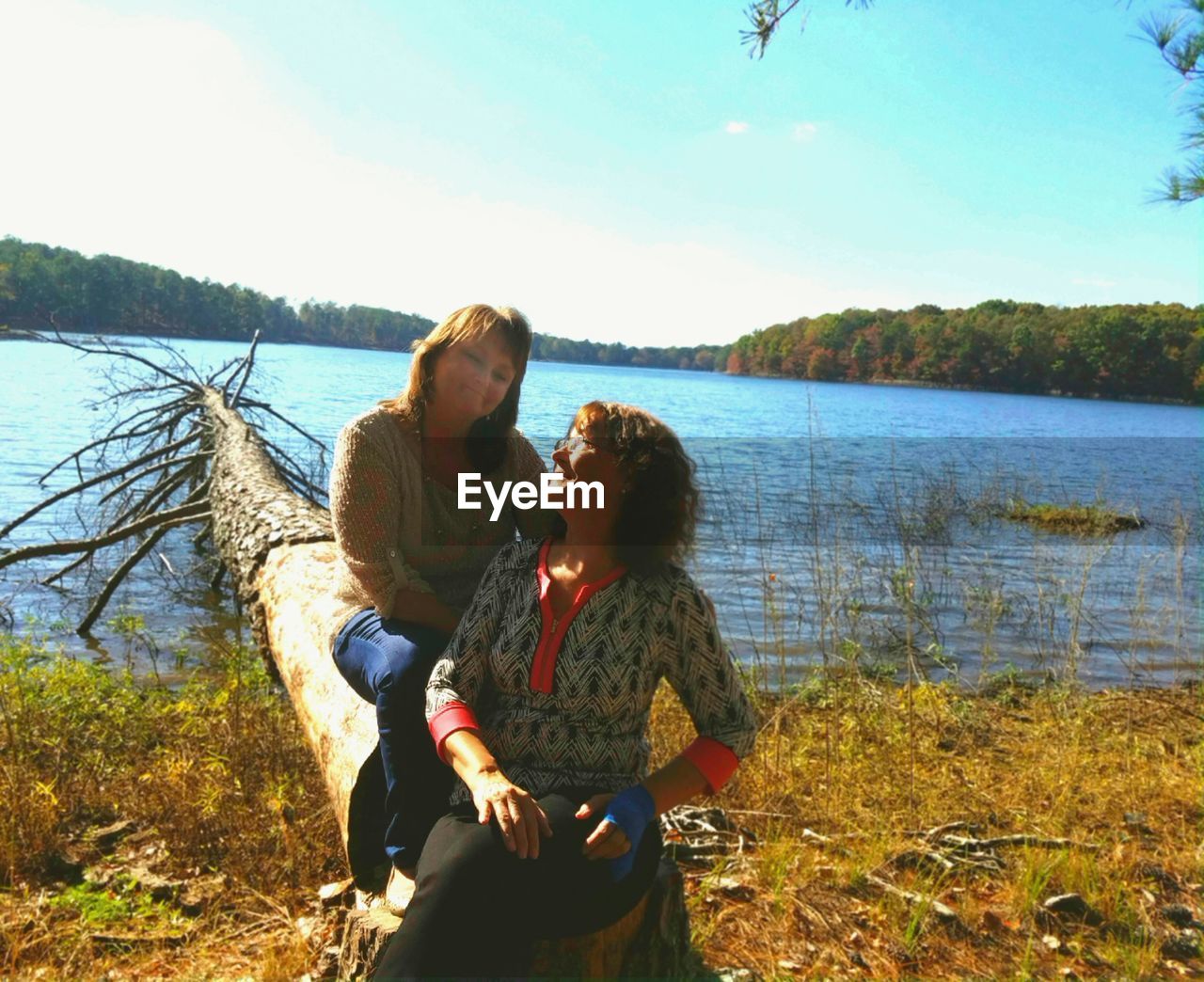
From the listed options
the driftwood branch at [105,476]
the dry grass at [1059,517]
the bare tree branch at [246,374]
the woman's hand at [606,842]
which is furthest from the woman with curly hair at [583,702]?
the dry grass at [1059,517]

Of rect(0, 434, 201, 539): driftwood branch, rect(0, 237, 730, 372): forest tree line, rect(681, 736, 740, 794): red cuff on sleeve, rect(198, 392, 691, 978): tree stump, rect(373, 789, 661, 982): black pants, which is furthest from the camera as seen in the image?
rect(0, 237, 730, 372): forest tree line

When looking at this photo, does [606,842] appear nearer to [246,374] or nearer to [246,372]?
[246,374]

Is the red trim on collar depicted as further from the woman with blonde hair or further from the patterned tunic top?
the woman with blonde hair

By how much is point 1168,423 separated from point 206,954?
48.2 meters

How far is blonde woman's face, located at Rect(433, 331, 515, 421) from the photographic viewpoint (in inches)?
102

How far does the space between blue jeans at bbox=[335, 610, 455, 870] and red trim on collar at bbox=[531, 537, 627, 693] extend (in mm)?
425

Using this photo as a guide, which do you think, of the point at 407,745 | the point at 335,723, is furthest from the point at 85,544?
the point at 407,745

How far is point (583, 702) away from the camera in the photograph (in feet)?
6.76

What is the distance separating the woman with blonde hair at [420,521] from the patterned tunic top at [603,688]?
0.24 metres

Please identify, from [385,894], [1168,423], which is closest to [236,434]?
[385,894]

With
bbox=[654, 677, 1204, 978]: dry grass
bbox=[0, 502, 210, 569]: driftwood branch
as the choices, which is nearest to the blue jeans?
bbox=[654, 677, 1204, 978]: dry grass

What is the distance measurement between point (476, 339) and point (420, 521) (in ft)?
1.84

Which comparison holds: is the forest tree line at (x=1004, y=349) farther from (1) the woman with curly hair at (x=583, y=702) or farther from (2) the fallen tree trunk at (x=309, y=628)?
A: (1) the woman with curly hair at (x=583, y=702)

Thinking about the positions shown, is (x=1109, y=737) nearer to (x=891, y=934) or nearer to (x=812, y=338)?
(x=891, y=934)
